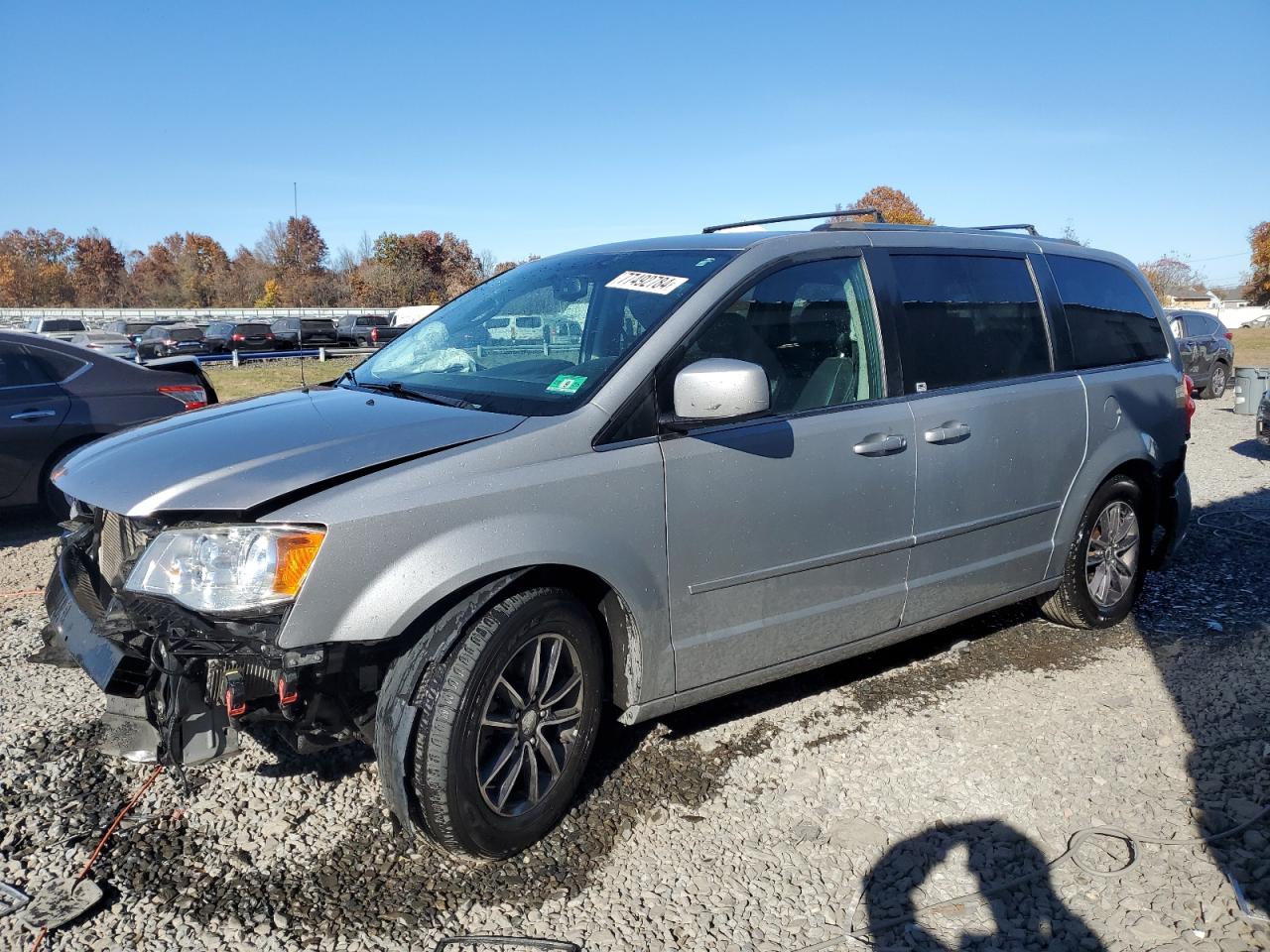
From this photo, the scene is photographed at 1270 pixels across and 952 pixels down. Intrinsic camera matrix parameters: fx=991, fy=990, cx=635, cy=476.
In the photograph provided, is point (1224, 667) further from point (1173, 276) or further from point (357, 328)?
point (1173, 276)

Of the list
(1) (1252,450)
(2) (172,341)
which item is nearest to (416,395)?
(1) (1252,450)

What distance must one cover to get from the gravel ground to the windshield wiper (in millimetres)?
1337

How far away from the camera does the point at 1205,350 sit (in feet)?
59.1

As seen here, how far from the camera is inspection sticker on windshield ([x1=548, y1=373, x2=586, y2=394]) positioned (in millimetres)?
3209

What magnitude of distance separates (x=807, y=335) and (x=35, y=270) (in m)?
93.9

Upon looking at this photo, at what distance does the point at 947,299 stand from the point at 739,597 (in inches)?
66.6

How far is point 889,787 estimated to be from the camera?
11.3 feet

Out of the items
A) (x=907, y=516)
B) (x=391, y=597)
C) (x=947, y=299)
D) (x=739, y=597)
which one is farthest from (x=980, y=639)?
(x=391, y=597)

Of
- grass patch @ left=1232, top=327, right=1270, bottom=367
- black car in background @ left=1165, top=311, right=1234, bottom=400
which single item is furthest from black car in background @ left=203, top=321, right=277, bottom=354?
grass patch @ left=1232, top=327, right=1270, bottom=367

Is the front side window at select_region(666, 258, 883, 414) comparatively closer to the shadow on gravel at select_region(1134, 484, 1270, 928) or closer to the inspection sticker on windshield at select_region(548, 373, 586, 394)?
the inspection sticker on windshield at select_region(548, 373, 586, 394)

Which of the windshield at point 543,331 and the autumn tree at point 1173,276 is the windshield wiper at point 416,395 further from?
the autumn tree at point 1173,276

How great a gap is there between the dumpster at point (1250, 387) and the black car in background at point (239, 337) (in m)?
30.3

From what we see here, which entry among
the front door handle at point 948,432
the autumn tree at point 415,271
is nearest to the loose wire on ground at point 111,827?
the front door handle at point 948,432

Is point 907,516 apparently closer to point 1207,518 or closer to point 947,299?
point 947,299
